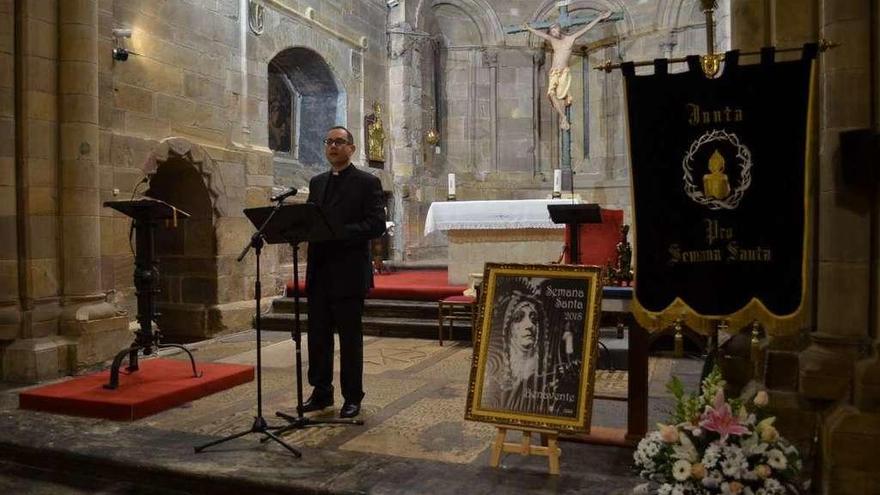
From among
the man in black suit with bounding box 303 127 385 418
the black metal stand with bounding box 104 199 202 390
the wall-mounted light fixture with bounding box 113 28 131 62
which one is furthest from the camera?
the wall-mounted light fixture with bounding box 113 28 131 62

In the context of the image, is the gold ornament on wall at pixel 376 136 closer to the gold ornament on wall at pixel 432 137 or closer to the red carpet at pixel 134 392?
the gold ornament on wall at pixel 432 137

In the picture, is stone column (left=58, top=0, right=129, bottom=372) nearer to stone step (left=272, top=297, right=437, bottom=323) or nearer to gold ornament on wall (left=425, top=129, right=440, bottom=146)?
stone step (left=272, top=297, right=437, bottom=323)

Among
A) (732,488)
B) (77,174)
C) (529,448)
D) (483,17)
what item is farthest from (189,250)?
(483,17)

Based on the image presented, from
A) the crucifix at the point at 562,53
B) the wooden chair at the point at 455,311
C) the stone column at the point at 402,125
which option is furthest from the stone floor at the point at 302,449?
the crucifix at the point at 562,53

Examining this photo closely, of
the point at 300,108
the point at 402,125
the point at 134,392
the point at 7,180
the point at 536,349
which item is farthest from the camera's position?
the point at 402,125

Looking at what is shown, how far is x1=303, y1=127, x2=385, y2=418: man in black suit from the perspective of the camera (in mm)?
4301

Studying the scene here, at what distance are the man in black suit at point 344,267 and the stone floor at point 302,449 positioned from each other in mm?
422

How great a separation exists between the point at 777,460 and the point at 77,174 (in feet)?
17.5

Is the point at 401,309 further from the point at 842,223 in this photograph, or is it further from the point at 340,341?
the point at 842,223

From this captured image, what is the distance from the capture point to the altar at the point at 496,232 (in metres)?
8.12

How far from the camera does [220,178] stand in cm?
779

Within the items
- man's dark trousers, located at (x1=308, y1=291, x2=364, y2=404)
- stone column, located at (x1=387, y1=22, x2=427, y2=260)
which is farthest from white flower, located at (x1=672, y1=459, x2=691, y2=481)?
stone column, located at (x1=387, y1=22, x2=427, y2=260)

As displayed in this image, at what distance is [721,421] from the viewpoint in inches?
102

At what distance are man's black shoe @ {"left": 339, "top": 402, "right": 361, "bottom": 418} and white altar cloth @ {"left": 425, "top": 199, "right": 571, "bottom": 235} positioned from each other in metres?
4.09
